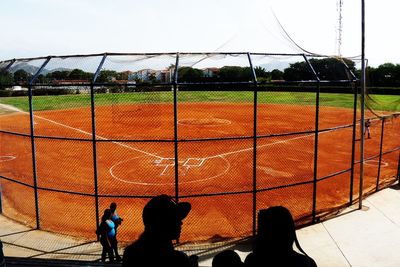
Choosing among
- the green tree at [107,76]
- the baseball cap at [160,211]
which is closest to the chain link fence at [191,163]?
the green tree at [107,76]

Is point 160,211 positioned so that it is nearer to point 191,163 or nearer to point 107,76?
point 107,76

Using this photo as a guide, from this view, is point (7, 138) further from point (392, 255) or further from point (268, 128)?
point (392, 255)

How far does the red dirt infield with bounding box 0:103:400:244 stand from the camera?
37.8ft

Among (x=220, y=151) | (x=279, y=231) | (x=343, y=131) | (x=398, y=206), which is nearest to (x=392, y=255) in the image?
(x=398, y=206)

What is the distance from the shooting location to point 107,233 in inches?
312

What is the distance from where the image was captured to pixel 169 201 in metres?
2.86

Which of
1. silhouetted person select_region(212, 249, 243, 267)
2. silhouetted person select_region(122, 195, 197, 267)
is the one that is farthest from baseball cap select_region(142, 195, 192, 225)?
silhouetted person select_region(212, 249, 243, 267)

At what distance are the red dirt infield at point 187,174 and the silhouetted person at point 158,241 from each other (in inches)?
235

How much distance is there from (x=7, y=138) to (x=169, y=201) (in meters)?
30.0

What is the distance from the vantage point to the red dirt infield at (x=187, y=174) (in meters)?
11.5

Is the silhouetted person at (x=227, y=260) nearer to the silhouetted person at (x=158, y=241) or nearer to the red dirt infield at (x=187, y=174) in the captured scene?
the silhouetted person at (x=158, y=241)

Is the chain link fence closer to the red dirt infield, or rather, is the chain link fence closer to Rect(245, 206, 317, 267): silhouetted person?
the red dirt infield

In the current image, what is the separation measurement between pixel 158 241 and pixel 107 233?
18.2ft

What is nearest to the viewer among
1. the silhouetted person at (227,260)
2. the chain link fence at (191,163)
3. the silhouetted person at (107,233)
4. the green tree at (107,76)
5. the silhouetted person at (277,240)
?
the silhouetted person at (227,260)
